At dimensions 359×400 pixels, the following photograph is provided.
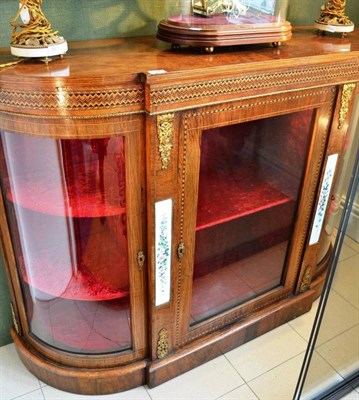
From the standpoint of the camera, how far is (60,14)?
97 centimetres

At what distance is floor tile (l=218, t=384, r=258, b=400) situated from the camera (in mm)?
1182

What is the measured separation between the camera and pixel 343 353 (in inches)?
50.9

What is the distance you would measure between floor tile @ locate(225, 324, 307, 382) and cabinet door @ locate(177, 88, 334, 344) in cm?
13

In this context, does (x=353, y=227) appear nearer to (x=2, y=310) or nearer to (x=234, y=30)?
(x=234, y=30)

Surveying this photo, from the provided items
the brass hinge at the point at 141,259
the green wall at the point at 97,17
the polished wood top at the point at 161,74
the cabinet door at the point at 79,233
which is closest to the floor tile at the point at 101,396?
the cabinet door at the point at 79,233

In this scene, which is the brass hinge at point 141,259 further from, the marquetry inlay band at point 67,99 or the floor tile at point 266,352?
the floor tile at point 266,352

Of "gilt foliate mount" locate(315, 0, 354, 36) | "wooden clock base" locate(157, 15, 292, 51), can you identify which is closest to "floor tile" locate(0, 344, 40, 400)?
"wooden clock base" locate(157, 15, 292, 51)

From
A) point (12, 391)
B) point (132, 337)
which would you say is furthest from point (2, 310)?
point (132, 337)

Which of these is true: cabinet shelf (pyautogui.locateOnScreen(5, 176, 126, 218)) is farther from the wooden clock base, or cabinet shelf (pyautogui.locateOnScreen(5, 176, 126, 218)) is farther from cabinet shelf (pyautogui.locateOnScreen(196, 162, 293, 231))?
the wooden clock base

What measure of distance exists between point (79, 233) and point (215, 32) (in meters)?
0.53

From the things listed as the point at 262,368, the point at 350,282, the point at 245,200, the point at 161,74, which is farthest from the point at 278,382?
the point at 161,74

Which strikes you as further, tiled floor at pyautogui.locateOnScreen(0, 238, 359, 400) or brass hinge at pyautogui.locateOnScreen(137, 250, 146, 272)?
tiled floor at pyautogui.locateOnScreen(0, 238, 359, 400)

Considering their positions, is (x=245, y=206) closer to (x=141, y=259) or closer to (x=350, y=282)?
(x=141, y=259)

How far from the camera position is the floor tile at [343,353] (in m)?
1.25
